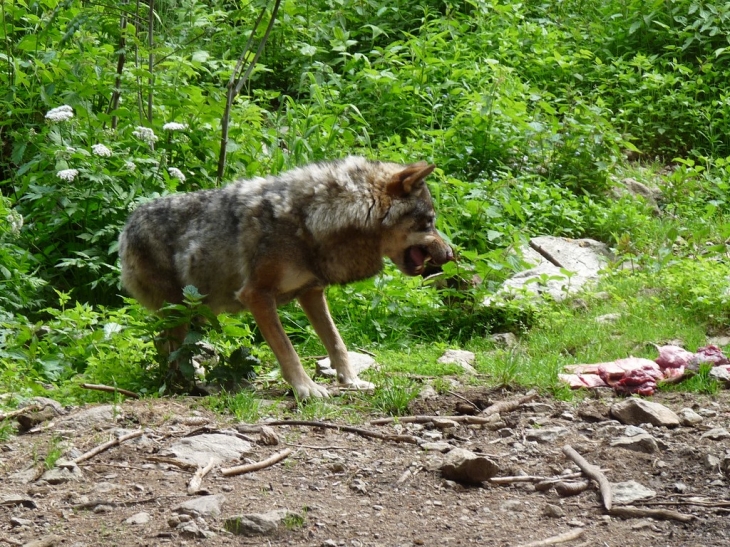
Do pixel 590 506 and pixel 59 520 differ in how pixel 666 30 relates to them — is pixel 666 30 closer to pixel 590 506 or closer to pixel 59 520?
pixel 590 506

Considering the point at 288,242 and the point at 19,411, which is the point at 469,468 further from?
the point at 19,411

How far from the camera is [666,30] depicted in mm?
12609

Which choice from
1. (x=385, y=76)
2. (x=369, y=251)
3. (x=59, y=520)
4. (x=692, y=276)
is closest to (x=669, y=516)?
(x=59, y=520)

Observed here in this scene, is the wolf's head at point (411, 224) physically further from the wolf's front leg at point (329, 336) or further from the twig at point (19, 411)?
the twig at point (19, 411)

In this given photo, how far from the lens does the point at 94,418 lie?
5.05 meters

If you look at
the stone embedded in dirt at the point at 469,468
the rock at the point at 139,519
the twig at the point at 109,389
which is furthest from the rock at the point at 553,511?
the twig at the point at 109,389

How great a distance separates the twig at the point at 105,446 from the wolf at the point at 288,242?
1311 millimetres

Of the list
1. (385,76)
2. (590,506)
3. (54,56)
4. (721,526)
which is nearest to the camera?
(721,526)

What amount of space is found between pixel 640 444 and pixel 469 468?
38.0 inches

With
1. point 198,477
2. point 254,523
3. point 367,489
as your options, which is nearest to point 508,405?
point 367,489

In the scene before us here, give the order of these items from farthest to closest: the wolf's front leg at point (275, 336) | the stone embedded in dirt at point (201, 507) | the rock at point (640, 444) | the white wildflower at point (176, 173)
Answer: the white wildflower at point (176, 173), the wolf's front leg at point (275, 336), the rock at point (640, 444), the stone embedded in dirt at point (201, 507)

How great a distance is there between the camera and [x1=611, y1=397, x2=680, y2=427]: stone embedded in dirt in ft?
16.4

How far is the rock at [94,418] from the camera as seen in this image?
4957 mm

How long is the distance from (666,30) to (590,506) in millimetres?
10152
